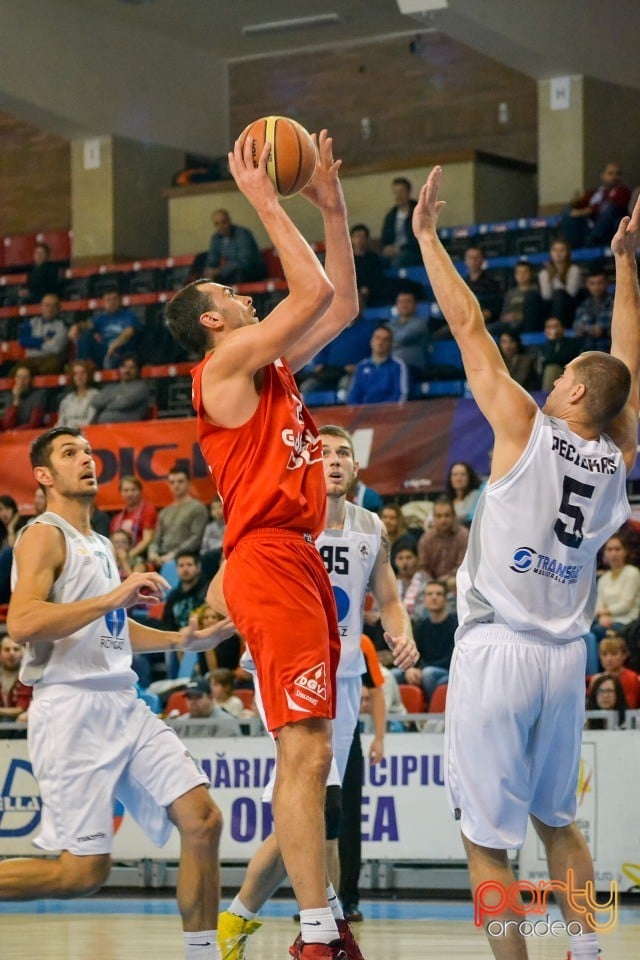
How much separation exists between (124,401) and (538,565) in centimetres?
1196

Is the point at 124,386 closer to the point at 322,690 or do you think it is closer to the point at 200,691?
the point at 200,691

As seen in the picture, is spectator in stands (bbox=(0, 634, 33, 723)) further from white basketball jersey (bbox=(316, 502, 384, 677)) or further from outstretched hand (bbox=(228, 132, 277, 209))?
outstretched hand (bbox=(228, 132, 277, 209))

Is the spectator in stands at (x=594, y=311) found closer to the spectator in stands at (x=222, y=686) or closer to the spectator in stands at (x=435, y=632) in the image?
the spectator in stands at (x=435, y=632)

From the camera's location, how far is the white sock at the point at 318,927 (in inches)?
192

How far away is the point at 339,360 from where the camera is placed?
54.5 feet

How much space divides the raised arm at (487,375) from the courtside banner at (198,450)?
28.9 feet

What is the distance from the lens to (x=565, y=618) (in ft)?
17.2

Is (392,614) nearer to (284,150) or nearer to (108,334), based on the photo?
(284,150)

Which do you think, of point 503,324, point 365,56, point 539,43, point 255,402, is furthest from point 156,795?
point 365,56

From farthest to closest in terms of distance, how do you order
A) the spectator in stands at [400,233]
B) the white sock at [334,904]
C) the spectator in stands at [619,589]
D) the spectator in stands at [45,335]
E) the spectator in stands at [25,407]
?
the spectator in stands at [45,335], the spectator in stands at [400,233], the spectator in stands at [25,407], the spectator in stands at [619,589], the white sock at [334,904]

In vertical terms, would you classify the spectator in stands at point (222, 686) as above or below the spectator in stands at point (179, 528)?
below

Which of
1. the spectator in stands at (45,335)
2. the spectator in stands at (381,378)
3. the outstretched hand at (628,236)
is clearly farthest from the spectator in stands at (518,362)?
the outstretched hand at (628,236)

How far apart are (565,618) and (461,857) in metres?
5.25

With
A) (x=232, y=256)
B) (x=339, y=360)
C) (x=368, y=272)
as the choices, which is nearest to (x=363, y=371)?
(x=339, y=360)
